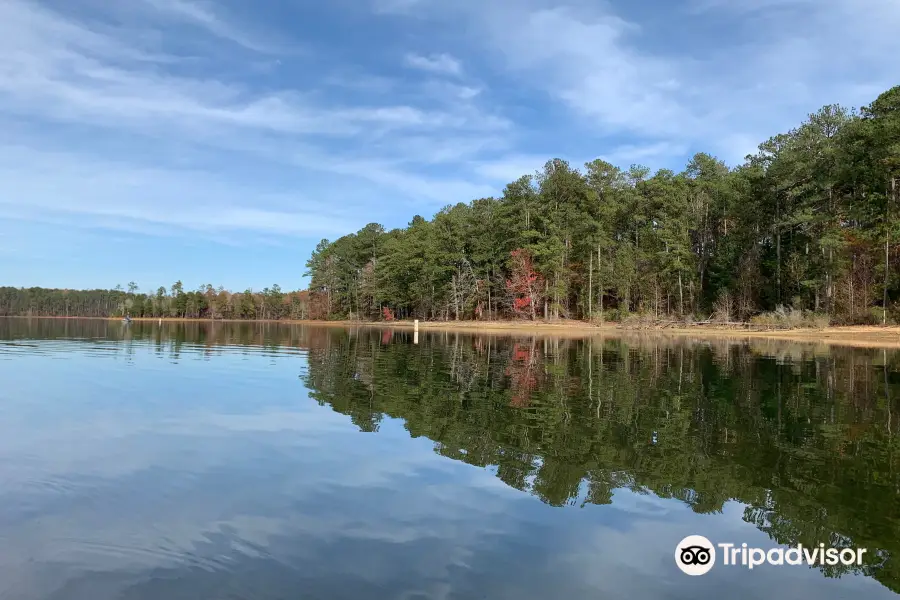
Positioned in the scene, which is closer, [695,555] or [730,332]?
[695,555]

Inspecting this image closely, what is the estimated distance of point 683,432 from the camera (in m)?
10.7

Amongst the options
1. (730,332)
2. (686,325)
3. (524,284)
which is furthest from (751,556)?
(524,284)

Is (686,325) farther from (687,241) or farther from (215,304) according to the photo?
(215,304)

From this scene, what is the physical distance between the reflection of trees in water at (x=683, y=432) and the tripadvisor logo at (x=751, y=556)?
162mm

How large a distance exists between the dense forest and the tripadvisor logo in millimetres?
42304

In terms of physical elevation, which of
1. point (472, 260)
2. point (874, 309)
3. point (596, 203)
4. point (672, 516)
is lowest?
point (672, 516)

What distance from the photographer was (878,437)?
10.2m

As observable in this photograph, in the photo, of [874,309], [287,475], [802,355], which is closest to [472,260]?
[874,309]

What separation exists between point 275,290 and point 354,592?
511ft

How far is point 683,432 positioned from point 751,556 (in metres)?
5.30

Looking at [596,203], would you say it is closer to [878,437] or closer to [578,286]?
[578,286]

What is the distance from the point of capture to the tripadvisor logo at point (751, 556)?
545 centimetres

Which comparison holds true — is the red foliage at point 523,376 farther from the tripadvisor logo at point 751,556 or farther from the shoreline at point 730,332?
the shoreline at point 730,332

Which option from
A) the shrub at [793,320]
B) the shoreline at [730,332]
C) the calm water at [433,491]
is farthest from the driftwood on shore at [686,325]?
the calm water at [433,491]
